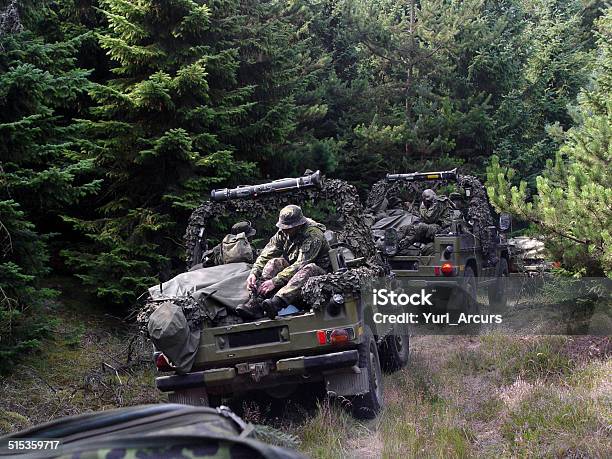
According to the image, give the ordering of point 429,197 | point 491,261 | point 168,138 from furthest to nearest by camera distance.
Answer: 1. point 491,261
2. point 429,197
3. point 168,138

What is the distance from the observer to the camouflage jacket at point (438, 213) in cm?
1212

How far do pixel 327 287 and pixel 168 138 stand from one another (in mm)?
4531

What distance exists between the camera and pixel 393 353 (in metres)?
8.78

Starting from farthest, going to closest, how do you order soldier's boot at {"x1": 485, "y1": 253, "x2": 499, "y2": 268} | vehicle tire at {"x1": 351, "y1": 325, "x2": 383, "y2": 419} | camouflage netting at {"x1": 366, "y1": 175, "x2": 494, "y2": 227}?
1. soldier's boot at {"x1": 485, "y1": 253, "x2": 499, "y2": 268}
2. camouflage netting at {"x1": 366, "y1": 175, "x2": 494, "y2": 227}
3. vehicle tire at {"x1": 351, "y1": 325, "x2": 383, "y2": 419}

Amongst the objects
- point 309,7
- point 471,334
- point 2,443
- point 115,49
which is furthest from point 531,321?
point 309,7

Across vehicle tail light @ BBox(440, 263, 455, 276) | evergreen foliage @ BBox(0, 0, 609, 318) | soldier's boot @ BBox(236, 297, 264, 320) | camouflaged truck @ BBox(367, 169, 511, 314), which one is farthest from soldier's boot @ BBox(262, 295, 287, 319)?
vehicle tail light @ BBox(440, 263, 455, 276)

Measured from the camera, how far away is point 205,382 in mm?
6582

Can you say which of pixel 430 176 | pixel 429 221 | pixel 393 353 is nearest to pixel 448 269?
pixel 429 221

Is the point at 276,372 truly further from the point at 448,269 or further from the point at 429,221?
the point at 429,221

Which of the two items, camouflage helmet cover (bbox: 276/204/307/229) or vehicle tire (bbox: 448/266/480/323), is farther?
vehicle tire (bbox: 448/266/480/323)

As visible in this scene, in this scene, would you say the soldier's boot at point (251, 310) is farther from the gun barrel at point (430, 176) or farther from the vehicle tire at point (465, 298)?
the gun barrel at point (430, 176)

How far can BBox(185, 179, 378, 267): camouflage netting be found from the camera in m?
7.99

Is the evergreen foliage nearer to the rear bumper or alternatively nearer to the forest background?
the forest background

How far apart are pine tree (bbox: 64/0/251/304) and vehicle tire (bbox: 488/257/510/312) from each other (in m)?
5.03
